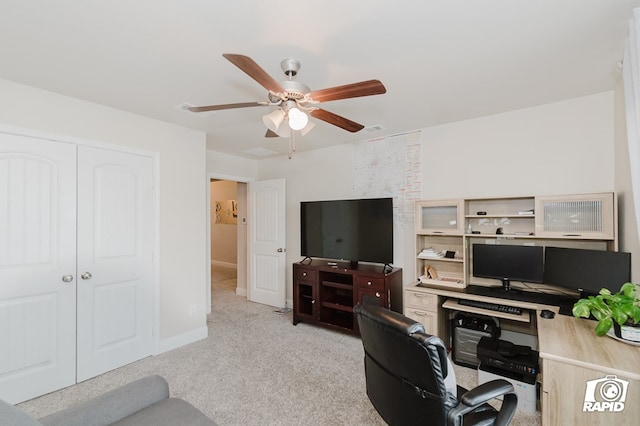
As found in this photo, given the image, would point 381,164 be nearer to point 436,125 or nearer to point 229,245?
point 436,125

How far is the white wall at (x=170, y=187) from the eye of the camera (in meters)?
2.60

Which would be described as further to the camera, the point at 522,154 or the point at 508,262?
the point at 522,154

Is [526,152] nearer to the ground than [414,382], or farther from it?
farther from it

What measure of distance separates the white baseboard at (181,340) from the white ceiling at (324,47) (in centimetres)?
249

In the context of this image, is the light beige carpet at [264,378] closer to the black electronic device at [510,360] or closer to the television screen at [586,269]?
the black electronic device at [510,360]

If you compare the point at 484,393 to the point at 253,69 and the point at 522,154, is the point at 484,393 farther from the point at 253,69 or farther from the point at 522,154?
the point at 522,154

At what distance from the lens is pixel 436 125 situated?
11.2ft

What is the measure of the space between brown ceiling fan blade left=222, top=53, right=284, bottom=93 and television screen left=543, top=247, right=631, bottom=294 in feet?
8.72

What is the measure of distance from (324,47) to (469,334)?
279 centimetres

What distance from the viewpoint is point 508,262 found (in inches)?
110

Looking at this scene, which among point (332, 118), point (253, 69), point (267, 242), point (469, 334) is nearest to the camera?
point (253, 69)

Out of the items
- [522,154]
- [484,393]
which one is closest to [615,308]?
[484,393]

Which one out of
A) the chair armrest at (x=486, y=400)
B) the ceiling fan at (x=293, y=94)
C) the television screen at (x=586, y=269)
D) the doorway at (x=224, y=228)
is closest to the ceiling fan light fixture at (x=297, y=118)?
the ceiling fan at (x=293, y=94)

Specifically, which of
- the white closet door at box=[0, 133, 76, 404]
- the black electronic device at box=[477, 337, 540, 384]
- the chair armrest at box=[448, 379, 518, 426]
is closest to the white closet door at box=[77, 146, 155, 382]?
the white closet door at box=[0, 133, 76, 404]
